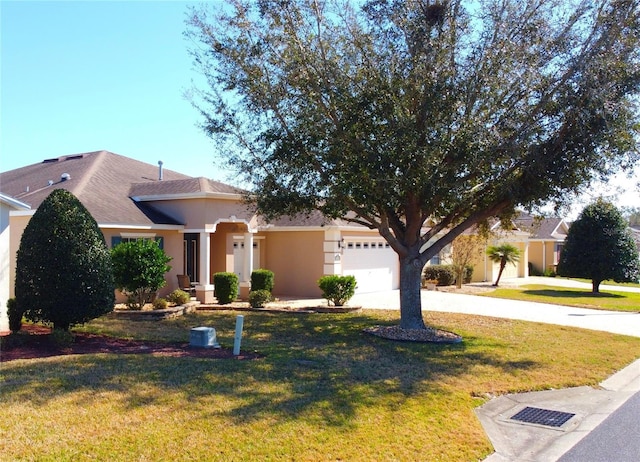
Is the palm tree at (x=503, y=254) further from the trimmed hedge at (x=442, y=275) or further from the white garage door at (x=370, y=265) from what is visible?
the white garage door at (x=370, y=265)

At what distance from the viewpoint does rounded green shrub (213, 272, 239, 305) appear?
1847cm

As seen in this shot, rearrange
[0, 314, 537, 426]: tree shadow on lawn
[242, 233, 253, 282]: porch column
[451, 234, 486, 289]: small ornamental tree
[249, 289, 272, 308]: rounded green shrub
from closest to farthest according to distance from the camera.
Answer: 1. [0, 314, 537, 426]: tree shadow on lawn
2. [249, 289, 272, 308]: rounded green shrub
3. [242, 233, 253, 282]: porch column
4. [451, 234, 486, 289]: small ornamental tree

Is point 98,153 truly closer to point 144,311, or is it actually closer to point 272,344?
point 144,311

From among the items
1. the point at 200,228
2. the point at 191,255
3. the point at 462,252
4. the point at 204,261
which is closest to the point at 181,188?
the point at 200,228

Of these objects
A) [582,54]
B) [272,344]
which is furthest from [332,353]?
[582,54]

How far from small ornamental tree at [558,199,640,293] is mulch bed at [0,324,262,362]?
→ 2223 cm

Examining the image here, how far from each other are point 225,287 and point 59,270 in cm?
825

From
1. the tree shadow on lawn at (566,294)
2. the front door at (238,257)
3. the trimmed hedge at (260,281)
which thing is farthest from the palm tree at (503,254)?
the trimmed hedge at (260,281)

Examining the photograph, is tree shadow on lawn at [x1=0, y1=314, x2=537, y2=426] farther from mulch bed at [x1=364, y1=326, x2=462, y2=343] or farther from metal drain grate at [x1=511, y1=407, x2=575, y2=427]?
metal drain grate at [x1=511, y1=407, x2=575, y2=427]

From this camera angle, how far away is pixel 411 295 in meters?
13.8

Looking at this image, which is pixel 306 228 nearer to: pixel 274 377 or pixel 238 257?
pixel 238 257

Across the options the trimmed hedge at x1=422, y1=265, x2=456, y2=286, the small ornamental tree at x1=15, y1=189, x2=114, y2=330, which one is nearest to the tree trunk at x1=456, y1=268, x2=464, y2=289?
the trimmed hedge at x1=422, y1=265, x2=456, y2=286

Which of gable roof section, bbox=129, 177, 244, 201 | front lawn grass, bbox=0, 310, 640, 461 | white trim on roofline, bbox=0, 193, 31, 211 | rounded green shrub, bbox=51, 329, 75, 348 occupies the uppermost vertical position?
gable roof section, bbox=129, 177, 244, 201

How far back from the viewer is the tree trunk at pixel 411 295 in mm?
13711
